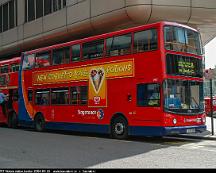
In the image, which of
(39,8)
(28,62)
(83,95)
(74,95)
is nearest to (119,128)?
(83,95)

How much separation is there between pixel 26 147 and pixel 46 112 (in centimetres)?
696

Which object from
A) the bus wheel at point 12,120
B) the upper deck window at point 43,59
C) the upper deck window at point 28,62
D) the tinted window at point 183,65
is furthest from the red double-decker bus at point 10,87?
the tinted window at point 183,65

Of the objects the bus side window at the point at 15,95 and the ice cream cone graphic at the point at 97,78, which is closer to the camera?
the ice cream cone graphic at the point at 97,78

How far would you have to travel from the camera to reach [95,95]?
16.9 metres

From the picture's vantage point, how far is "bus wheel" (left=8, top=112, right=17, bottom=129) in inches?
918

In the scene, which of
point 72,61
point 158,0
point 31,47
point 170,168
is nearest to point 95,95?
point 72,61

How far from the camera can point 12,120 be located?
77.5ft

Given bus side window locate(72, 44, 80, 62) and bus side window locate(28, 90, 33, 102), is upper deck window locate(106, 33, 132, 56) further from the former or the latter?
bus side window locate(28, 90, 33, 102)

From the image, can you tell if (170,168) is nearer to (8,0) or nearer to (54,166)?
(54,166)

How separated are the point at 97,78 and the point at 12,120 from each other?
8.84 metres

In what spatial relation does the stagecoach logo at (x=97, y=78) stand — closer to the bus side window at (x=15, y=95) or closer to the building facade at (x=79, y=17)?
the building facade at (x=79, y=17)

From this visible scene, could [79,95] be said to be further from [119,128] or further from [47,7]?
[47,7]

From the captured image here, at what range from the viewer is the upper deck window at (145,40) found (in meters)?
14.2

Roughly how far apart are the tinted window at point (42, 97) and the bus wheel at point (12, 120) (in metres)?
3.04
